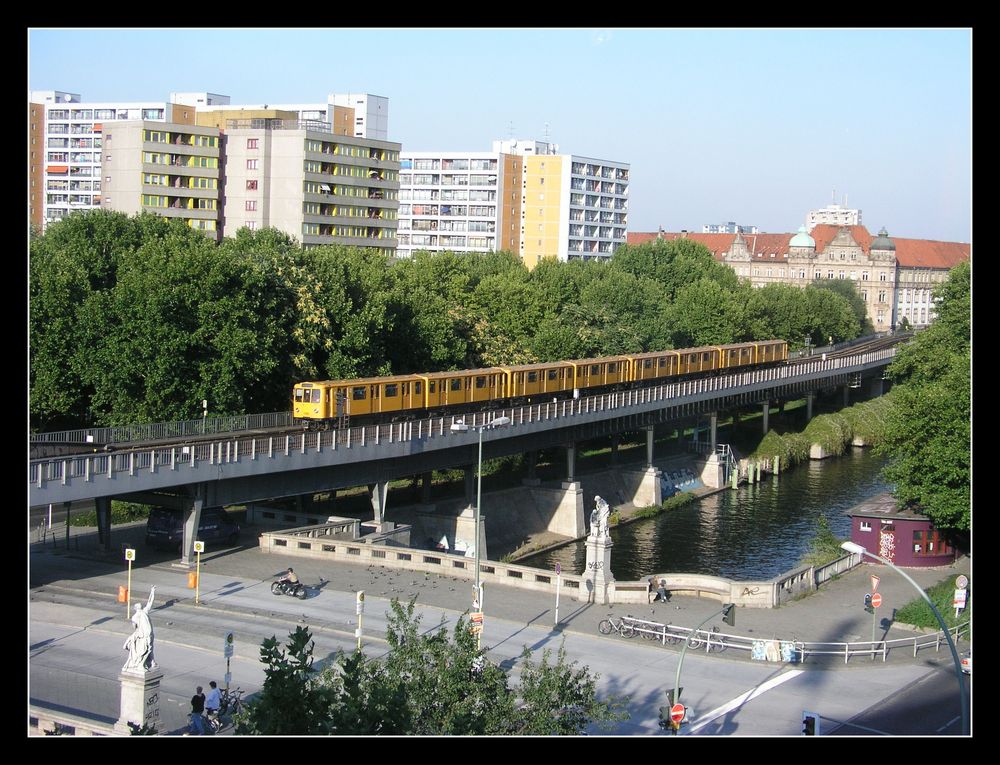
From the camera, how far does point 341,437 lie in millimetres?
52969

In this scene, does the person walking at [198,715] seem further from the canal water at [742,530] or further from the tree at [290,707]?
the canal water at [742,530]

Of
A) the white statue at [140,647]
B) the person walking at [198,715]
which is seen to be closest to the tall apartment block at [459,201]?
the person walking at [198,715]

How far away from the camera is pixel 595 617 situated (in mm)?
40656

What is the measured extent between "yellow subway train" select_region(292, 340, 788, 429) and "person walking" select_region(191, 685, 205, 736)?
93.7 ft

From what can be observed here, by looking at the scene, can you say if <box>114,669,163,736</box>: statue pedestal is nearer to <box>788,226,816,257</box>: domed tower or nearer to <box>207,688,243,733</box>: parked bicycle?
<box>207,688,243,733</box>: parked bicycle

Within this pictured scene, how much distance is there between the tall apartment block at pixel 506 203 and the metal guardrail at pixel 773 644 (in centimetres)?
12488

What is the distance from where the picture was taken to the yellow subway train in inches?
2237

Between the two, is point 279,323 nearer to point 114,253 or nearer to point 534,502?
point 114,253

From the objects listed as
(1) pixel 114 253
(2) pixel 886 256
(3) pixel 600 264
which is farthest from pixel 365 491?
(2) pixel 886 256

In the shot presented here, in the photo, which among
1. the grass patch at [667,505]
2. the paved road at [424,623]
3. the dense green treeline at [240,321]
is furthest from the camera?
the grass patch at [667,505]

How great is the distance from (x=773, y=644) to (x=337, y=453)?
21.9 meters

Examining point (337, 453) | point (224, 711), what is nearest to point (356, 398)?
point (337, 453)

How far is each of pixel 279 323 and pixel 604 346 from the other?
35657 mm

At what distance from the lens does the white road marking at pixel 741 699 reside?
30708mm
